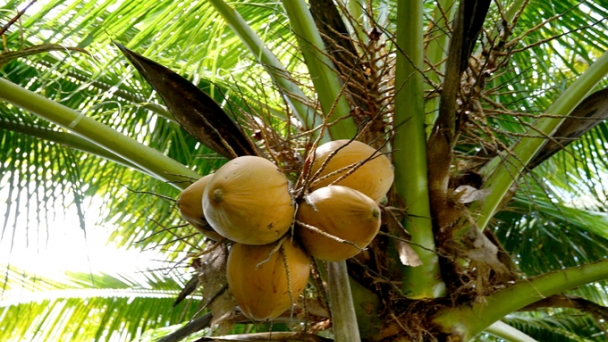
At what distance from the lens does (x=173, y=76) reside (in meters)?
1.04

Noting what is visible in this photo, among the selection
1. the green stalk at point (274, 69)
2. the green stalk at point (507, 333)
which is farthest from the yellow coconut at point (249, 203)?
the green stalk at point (507, 333)

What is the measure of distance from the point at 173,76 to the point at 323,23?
0.45 m

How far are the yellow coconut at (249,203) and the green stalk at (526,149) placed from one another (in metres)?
0.58

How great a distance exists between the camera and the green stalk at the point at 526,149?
126 centimetres

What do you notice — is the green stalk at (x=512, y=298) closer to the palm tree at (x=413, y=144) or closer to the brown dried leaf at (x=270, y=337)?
the palm tree at (x=413, y=144)

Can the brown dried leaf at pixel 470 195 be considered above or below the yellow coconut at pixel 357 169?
above

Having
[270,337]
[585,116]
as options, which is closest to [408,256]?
[270,337]

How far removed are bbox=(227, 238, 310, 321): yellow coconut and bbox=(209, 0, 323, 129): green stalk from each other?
0.51 meters

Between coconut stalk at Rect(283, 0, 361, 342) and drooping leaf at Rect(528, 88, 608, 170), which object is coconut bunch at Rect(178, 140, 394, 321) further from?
drooping leaf at Rect(528, 88, 608, 170)

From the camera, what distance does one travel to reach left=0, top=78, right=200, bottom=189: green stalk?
3.57 ft

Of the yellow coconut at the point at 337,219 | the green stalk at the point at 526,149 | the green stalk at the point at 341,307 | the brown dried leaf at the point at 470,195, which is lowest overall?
the green stalk at the point at 341,307

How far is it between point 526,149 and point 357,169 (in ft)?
1.75

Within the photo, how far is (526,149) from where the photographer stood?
1.27 m

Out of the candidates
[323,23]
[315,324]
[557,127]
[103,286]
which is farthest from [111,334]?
[557,127]
